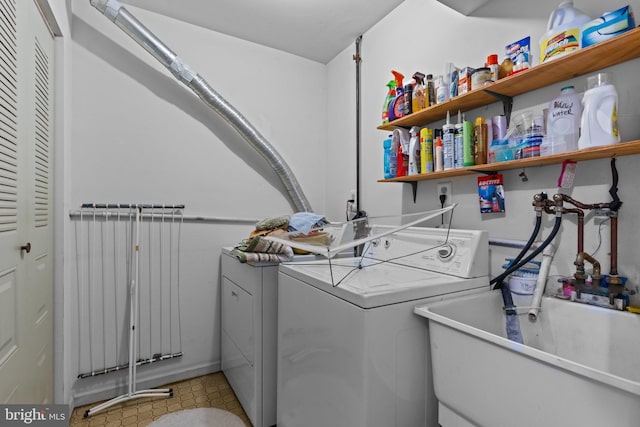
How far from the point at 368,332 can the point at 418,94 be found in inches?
55.0

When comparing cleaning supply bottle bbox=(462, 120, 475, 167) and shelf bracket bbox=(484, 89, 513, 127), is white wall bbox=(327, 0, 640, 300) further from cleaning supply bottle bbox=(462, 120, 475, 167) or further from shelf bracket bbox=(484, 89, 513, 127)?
cleaning supply bottle bbox=(462, 120, 475, 167)

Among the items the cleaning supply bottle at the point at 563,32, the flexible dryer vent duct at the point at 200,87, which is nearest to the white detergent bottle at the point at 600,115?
the cleaning supply bottle at the point at 563,32

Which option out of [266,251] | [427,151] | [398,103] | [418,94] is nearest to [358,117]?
[398,103]

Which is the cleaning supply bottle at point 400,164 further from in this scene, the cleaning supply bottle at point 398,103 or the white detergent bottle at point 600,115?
the white detergent bottle at point 600,115

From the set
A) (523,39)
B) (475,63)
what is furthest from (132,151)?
(523,39)

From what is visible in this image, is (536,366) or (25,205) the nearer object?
(536,366)

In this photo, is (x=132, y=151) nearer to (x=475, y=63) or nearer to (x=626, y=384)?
(x=475, y=63)

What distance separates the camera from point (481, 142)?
1527 mm

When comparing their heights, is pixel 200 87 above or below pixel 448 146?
above

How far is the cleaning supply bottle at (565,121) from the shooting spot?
1.20m

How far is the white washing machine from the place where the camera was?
1035mm

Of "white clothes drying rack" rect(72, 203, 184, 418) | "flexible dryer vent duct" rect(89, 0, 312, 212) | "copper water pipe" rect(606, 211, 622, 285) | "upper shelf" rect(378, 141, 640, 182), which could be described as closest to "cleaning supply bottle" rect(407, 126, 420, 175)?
"upper shelf" rect(378, 141, 640, 182)

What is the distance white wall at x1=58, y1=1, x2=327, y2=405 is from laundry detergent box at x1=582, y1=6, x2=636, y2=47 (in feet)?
6.88

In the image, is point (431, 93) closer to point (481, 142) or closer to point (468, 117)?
point (468, 117)
